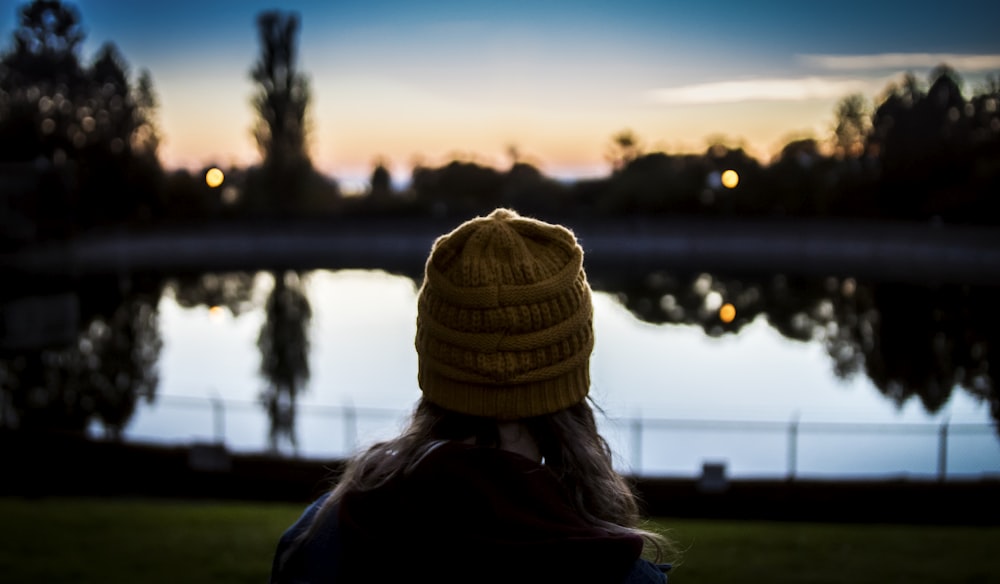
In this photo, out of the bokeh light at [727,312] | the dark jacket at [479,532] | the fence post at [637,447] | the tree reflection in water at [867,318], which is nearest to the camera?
the dark jacket at [479,532]

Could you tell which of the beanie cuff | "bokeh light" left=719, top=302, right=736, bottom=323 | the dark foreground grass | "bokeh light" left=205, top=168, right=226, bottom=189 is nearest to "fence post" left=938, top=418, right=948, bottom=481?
the dark foreground grass

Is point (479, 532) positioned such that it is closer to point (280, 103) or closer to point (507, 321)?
point (507, 321)

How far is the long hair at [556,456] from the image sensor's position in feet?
5.13

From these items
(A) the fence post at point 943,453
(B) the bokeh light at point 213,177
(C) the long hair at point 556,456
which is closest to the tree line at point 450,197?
(A) the fence post at point 943,453

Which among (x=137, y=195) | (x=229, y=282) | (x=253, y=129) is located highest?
(x=253, y=129)

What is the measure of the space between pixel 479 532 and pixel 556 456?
0.25m

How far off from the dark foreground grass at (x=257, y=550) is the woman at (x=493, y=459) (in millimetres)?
4845

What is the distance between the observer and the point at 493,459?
1.45m

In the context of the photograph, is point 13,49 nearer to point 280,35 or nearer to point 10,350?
point 280,35

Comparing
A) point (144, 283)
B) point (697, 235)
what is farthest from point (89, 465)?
point (697, 235)

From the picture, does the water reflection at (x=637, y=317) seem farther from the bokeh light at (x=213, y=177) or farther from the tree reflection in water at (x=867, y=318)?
the bokeh light at (x=213, y=177)

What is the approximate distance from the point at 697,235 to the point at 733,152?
7014 mm

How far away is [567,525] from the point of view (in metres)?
1.42

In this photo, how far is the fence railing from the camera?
12.0 metres
